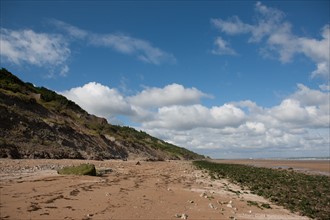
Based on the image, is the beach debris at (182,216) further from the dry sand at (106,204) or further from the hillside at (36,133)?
the hillside at (36,133)

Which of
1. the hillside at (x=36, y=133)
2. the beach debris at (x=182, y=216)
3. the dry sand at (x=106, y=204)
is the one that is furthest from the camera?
the hillside at (x=36, y=133)

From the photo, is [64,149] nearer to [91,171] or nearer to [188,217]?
[91,171]

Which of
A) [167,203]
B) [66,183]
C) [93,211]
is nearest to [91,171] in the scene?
[66,183]

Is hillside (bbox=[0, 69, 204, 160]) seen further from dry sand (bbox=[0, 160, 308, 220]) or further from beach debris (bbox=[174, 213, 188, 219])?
beach debris (bbox=[174, 213, 188, 219])

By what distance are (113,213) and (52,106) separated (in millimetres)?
49190

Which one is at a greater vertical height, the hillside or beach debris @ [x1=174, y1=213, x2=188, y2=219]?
the hillside

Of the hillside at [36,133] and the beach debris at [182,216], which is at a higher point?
the hillside at [36,133]

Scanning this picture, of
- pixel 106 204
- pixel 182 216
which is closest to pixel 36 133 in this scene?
pixel 106 204

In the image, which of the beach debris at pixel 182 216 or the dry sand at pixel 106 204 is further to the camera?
the beach debris at pixel 182 216

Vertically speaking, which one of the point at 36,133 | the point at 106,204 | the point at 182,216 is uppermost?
the point at 36,133

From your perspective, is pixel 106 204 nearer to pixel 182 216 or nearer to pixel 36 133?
pixel 182 216

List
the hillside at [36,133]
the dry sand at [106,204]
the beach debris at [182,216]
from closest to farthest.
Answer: the dry sand at [106,204] < the beach debris at [182,216] < the hillside at [36,133]

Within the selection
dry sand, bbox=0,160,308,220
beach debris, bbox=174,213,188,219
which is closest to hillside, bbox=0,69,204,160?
dry sand, bbox=0,160,308,220

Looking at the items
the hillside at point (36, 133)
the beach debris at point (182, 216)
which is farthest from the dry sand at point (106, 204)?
the hillside at point (36, 133)
